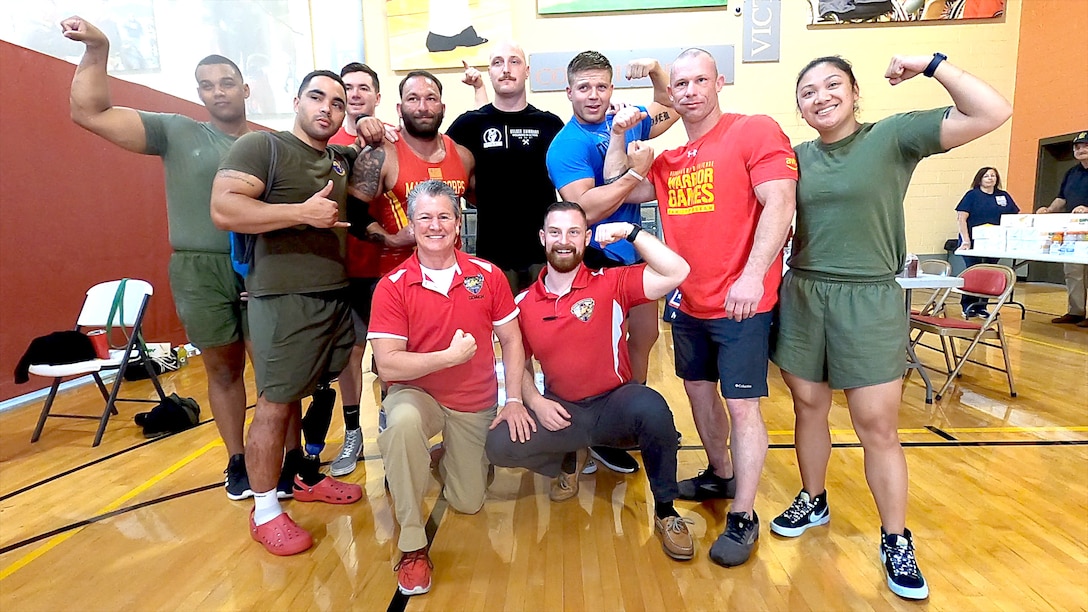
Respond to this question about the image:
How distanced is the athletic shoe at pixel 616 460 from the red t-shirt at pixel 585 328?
70cm

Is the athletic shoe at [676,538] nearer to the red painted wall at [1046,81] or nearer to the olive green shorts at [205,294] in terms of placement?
the olive green shorts at [205,294]

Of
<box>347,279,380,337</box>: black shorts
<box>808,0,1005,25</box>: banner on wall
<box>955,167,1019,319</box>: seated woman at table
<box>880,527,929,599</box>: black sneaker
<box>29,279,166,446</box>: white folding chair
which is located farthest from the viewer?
<box>808,0,1005,25</box>: banner on wall

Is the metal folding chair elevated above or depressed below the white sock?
above

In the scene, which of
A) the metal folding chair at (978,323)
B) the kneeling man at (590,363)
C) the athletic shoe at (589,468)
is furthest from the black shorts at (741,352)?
the metal folding chair at (978,323)

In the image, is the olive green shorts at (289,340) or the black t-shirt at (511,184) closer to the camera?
the olive green shorts at (289,340)

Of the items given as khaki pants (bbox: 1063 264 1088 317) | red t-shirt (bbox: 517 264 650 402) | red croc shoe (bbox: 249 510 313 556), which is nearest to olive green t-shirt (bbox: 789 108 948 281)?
red t-shirt (bbox: 517 264 650 402)

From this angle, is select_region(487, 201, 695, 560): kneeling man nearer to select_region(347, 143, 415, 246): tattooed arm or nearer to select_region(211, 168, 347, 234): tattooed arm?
select_region(347, 143, 415, 246): tattooed arm

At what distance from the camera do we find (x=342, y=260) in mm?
2408

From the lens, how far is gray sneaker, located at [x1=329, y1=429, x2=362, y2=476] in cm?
301

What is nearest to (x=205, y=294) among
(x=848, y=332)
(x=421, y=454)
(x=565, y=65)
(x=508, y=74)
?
(x=421, y=454)

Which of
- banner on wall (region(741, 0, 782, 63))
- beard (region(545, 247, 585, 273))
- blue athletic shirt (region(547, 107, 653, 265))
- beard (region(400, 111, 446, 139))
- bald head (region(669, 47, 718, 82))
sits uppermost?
banner on wall (region(741, 0, 782, 63))

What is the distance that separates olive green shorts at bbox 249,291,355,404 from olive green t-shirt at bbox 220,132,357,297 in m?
0.05

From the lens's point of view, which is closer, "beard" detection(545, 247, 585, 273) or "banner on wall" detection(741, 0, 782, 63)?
"beard" detection(545, 247, 585, 273)

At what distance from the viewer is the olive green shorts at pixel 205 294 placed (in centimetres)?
256
